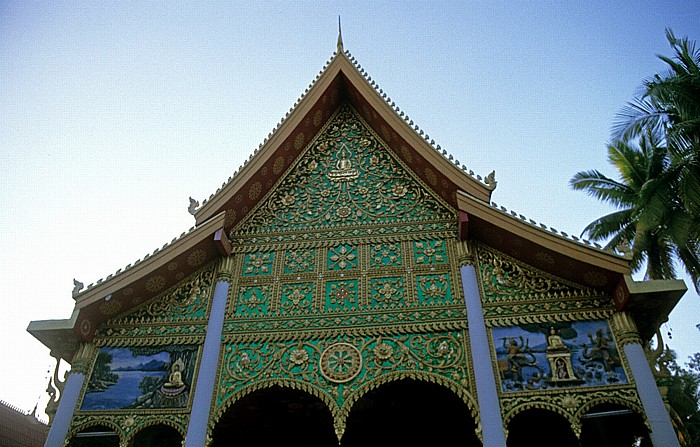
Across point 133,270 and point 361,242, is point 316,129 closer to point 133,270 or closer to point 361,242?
point 361,242

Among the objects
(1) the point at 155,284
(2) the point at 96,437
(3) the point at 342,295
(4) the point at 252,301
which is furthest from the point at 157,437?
(3) the point at 342,295

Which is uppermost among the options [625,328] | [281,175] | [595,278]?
[281,175]

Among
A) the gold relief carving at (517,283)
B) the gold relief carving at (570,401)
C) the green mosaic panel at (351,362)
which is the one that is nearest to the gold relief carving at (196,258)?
the green mosaic panel at (351,362)

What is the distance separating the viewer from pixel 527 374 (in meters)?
7.86

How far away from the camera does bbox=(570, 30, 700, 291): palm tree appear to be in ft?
36.6

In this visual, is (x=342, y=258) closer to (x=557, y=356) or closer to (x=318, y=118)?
(x=318, y=118)

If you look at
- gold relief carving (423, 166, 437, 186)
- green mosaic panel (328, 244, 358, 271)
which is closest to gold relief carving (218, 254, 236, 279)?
green mosaic panel (328, 244, 358, 271)

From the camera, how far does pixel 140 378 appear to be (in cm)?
864

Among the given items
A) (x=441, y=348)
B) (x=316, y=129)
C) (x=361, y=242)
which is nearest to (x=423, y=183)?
(x=361, y=242)

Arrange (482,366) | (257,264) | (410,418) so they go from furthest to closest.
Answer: (410,418) → (257,264) → (482,366)

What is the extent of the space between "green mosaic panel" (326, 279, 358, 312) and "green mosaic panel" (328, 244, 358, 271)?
299 mm

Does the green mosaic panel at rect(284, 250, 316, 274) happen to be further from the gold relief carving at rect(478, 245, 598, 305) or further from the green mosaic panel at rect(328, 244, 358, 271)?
the gold relief carving at rect(478, 245, 598, 305)

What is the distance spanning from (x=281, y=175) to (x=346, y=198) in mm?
1425

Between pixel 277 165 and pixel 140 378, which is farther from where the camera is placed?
pixel 277 165
